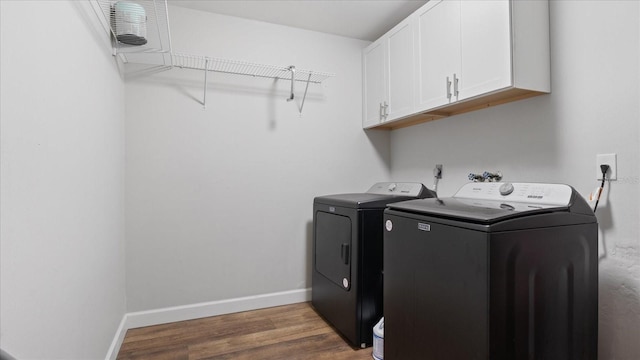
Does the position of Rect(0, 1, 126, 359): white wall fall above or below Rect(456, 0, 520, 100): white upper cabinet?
below

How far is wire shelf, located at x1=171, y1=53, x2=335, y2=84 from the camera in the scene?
7.56 feet

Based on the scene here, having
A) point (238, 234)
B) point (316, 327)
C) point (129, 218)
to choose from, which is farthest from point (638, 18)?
point (129, 218)

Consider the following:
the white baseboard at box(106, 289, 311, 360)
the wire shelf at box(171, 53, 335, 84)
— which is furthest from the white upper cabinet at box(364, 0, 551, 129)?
the white baseboard at box(106, 289, 311, 360)

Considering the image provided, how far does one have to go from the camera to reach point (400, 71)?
2354 mm

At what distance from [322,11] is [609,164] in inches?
78.5

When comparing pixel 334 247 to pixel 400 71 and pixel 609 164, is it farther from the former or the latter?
pixel 609 164

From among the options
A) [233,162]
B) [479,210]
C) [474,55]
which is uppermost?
[474,55]

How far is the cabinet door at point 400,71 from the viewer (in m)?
2.24

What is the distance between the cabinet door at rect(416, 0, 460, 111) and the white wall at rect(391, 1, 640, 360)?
0.38 meters

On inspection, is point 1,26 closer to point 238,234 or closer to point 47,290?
point 47,290

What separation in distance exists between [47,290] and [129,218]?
1.36 meters

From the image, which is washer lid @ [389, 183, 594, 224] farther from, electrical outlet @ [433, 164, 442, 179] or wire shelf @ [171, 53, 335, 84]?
wire shelf @ [171, 53, 335, 84]

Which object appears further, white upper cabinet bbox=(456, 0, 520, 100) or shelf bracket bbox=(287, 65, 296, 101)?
shelf bracket bbox=(287, 65, 296, 101)

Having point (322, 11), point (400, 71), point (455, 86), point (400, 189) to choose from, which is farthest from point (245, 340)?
point (322, 11)
